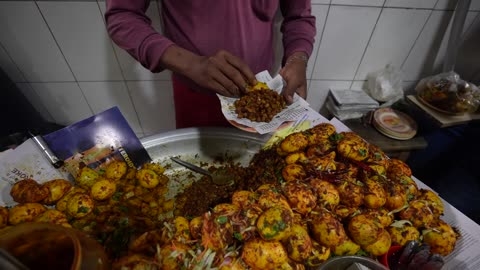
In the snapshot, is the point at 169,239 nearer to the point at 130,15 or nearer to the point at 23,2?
the point at 130,15

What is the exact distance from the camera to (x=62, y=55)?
62.7 inches

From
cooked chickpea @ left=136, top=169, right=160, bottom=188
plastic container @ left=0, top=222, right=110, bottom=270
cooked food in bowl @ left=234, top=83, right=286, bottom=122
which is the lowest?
cooked chickpea @ left=136, top=169, right=160, bottom=188

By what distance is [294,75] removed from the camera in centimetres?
108

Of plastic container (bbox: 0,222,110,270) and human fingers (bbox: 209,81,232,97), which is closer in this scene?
plastic container (bbox: 0,222,110,270)

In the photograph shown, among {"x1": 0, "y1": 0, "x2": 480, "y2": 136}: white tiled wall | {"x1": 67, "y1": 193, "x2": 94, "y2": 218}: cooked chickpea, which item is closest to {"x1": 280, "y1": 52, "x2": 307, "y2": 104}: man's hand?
{"x1": 0, "y1": 0, "x2": 480, "y2": 136}: white tiled wall

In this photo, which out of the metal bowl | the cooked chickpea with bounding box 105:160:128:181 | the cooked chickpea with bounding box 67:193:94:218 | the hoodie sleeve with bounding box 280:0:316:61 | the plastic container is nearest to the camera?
the plastic container

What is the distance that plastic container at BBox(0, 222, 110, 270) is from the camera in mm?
421

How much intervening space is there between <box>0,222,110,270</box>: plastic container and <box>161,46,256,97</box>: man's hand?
64cm

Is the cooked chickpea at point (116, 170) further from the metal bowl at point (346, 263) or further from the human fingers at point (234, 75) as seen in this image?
the metal bowl at point (346, 263)

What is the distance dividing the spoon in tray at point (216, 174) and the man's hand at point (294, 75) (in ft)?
1.38

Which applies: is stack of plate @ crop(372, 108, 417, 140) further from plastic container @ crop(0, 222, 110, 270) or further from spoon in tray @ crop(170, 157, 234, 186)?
plastic container @ crop(0, 222, 110, 270)

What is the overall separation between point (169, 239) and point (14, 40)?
172 centimetres

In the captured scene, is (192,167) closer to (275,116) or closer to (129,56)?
(275,116)

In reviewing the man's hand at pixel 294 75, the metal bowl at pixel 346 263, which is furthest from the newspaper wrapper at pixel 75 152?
the metal bowl at pixel 346 263
